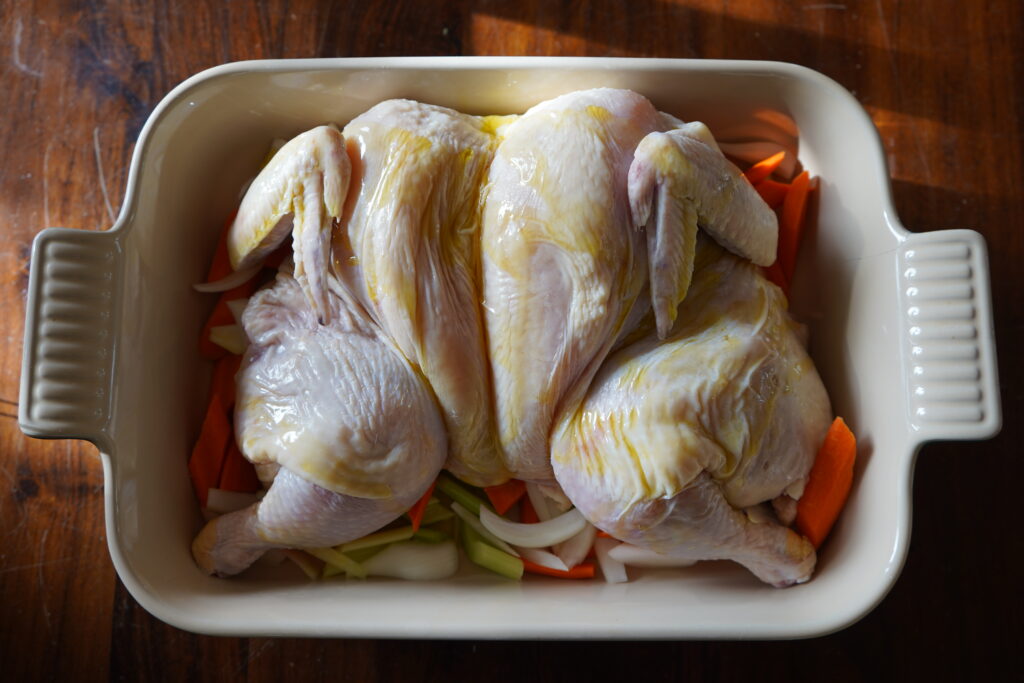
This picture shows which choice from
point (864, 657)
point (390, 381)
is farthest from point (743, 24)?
point (864, 657)

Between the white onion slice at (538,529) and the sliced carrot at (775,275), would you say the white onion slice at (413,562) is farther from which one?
the sliced carrot at (775,275)

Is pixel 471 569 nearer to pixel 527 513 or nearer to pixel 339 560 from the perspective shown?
pixel 527 513

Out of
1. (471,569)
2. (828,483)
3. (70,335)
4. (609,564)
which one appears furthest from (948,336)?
(70,335)

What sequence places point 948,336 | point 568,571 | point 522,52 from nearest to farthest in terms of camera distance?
point 948,336 < point 568,571 < point 522,52

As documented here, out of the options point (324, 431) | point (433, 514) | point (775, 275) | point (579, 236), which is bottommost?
point (433, 514)

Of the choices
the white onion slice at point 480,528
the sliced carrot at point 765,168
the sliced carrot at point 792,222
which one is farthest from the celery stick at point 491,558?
the sliced carrot at point 765,168

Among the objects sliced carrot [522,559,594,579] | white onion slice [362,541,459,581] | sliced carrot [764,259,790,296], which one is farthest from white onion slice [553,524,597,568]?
sliced carrot [764,259,790,296]
